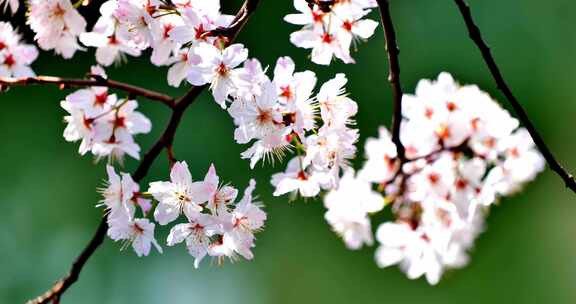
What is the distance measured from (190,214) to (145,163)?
113 mm

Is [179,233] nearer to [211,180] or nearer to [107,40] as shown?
[211,180]

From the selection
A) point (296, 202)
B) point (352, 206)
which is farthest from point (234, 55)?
point (296, 202)

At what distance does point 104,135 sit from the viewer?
136 centimetres

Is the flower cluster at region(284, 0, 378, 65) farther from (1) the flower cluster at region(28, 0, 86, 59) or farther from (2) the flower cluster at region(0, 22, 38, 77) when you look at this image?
(2) the flower cluster at region(0, 22, 38, 77)

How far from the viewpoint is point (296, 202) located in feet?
16.6

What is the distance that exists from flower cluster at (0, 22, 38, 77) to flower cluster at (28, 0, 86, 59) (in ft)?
0.30

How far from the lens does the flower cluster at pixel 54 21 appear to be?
4.19 ft

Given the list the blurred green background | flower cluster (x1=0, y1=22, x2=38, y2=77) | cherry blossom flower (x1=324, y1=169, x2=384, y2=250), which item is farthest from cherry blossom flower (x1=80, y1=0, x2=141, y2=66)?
the blurred green background

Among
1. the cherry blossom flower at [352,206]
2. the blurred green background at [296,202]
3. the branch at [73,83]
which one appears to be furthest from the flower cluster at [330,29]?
the blurred green background at [296,202]

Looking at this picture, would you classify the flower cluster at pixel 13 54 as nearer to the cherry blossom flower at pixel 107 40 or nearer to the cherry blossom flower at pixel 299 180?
the cherry blossom flower at pixel 107 40

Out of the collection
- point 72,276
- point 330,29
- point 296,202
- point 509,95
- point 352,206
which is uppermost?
point 509,95

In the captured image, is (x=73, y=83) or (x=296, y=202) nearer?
(x=73, y=83)

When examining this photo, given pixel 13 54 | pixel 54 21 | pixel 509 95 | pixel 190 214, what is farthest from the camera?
pixel 13 54

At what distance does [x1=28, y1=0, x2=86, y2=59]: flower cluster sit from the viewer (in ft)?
4.19
